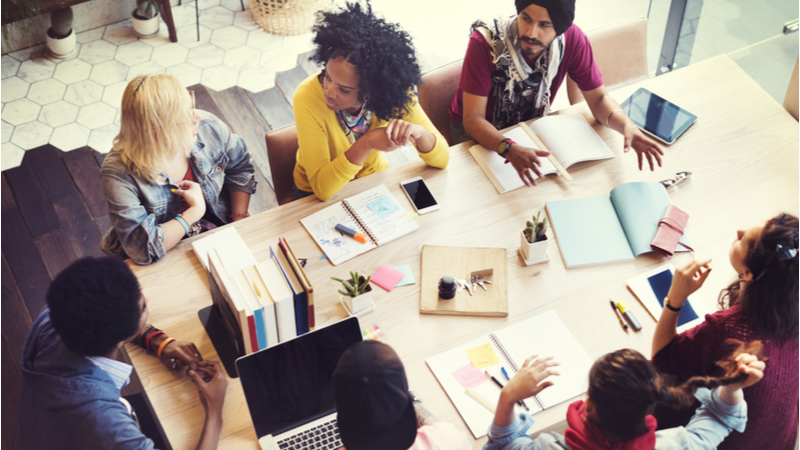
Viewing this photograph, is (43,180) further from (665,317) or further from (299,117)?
(665,317)

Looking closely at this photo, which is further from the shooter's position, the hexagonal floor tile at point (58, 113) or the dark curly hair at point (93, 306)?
the hexagonal floor tile at point (58, 113)

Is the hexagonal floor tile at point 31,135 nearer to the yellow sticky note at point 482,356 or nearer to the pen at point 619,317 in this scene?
the yellow sticky note at point 482,356

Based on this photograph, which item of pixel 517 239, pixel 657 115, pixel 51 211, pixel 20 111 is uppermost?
pixel 657 115

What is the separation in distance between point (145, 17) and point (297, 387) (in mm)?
3154

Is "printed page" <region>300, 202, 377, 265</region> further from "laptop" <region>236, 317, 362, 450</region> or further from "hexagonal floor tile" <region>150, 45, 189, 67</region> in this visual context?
"hexagonal floor tile" <region>150, 45, 189, 67</region>

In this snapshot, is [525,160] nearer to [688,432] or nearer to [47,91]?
[688,432]

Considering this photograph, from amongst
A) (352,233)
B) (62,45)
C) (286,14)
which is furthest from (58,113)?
(352,233)

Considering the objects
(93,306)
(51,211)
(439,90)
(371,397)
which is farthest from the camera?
(51,211)

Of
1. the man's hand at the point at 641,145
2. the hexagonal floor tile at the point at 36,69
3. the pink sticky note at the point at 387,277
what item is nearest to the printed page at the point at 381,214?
the pink sticky note at the point at 387,277

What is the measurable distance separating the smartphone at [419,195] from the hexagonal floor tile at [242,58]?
2.05m

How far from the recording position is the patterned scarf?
2170 mm

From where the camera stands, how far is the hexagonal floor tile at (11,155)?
3.13 metres

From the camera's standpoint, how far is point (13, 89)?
11.6ft

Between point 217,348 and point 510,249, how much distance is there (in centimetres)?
91
